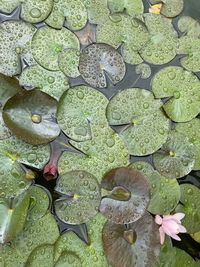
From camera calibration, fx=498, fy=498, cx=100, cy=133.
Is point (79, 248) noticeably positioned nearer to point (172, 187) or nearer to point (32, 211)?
point (32, 211)

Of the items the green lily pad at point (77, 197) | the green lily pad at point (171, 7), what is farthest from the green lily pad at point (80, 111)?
the green lily pad at point (171, 7)

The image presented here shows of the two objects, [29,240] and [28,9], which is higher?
[28,9]

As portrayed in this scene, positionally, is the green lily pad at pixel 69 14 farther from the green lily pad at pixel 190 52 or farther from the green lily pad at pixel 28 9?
the green lily pad at pixel 190 52

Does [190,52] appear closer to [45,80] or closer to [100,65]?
[100,65]

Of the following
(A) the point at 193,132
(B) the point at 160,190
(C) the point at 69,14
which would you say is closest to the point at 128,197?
(B) the point at 160,190

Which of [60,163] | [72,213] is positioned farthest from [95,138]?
[72,213]

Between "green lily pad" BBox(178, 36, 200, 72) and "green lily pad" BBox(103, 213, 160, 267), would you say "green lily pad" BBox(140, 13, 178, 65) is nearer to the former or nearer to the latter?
"green lily pad" BBox(178, 36, 200, 72)
